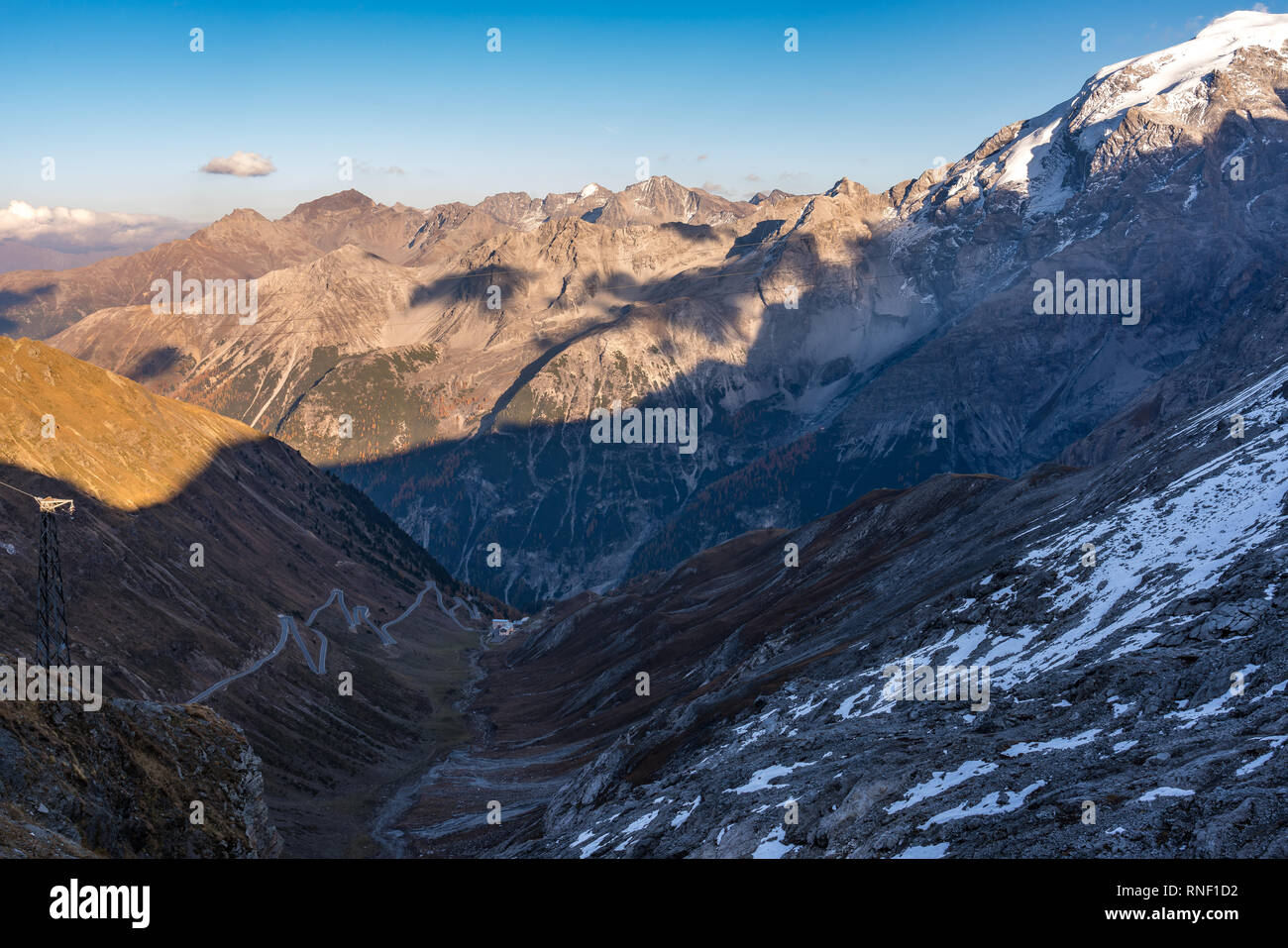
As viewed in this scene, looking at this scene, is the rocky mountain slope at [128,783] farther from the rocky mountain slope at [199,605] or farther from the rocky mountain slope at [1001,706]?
the rocky mountain slope at [199,605]

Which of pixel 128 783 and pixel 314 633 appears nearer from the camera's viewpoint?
pixel 128 783

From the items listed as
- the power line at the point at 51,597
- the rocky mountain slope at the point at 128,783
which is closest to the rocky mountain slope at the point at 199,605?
the power line at the point at 51,597

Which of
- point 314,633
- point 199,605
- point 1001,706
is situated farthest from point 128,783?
point 314,633

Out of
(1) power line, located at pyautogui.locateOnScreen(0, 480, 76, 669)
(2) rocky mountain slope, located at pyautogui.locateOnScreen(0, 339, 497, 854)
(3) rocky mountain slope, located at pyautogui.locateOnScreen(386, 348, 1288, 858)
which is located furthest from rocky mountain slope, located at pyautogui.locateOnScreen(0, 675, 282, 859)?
(2) rocky mountain slope, located at pyautogui.locateOnScreen(0, 339, 497, 854)

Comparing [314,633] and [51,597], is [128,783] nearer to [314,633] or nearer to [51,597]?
[51,597]

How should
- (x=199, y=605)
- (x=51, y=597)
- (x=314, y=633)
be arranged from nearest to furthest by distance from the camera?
(x=51, y=597)
(x=199, y=605)
(x=314, y=633)

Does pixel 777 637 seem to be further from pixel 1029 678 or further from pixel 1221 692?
pixel 1221 692
